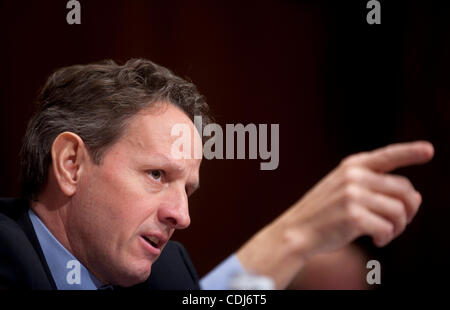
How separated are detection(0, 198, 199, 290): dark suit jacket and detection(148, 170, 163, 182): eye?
0.32 metres

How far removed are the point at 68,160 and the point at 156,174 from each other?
0.23m

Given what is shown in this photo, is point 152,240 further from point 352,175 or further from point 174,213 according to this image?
point 352,175

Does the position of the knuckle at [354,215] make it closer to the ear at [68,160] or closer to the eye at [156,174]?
the eye at [156,174]

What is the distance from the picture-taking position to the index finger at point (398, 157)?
81cm

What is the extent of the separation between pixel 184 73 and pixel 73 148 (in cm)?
40

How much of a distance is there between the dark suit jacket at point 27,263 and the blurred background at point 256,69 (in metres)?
0.09

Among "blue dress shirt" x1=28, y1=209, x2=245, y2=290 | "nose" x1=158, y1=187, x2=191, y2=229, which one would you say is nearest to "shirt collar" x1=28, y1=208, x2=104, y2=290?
"blue dress shirt" x1=28, y1=209, x2=245, y2=290

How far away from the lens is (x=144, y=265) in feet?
4.22

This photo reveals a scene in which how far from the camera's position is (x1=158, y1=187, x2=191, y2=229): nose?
1261 mm

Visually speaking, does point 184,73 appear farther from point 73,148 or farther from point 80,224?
point 80,224

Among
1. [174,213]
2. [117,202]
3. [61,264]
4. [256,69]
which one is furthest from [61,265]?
[256,69]

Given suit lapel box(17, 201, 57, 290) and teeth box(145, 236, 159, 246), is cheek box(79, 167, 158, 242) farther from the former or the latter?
suit lapel box(17, 201, 57, 290)

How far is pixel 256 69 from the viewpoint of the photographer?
1.55 meters
